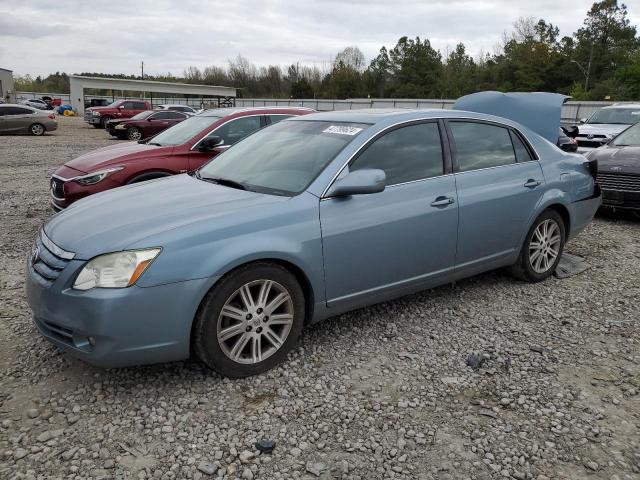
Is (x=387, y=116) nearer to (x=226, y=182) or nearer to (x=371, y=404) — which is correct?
(x=226, y=182)

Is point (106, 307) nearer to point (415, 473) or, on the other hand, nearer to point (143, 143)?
point (415, 473)

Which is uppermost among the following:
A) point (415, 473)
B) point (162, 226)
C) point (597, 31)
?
point (597, 31)

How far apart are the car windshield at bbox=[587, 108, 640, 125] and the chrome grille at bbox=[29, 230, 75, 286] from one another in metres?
14.1

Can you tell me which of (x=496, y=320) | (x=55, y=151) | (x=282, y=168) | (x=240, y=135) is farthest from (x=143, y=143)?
(x=55, y=151)

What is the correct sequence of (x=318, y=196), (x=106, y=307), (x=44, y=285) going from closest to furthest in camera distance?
(x=106, y=307) < (x=44, y=285) < (x=318, y=196)

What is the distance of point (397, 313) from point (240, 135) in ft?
13.5

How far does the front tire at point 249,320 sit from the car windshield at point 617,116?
13.2 m

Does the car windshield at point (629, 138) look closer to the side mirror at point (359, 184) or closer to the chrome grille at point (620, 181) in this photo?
the chrome grille at point (620, 181)

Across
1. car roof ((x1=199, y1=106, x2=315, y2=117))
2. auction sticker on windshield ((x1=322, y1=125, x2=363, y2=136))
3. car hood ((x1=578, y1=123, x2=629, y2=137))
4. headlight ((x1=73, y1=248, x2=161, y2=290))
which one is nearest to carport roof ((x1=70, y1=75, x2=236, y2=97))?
car hood ((x1=578, y1=123, x2=629, y2=137))

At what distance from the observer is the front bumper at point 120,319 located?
9.31 ft

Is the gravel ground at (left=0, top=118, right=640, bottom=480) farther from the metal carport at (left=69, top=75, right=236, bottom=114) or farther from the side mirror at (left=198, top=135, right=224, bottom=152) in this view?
the metal carport at (left=69, top=75, right=236, bottom=114)

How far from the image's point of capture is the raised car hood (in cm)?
765

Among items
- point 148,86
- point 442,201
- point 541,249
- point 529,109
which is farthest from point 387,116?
point 148,86

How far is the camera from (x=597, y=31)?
6419 centimetres
